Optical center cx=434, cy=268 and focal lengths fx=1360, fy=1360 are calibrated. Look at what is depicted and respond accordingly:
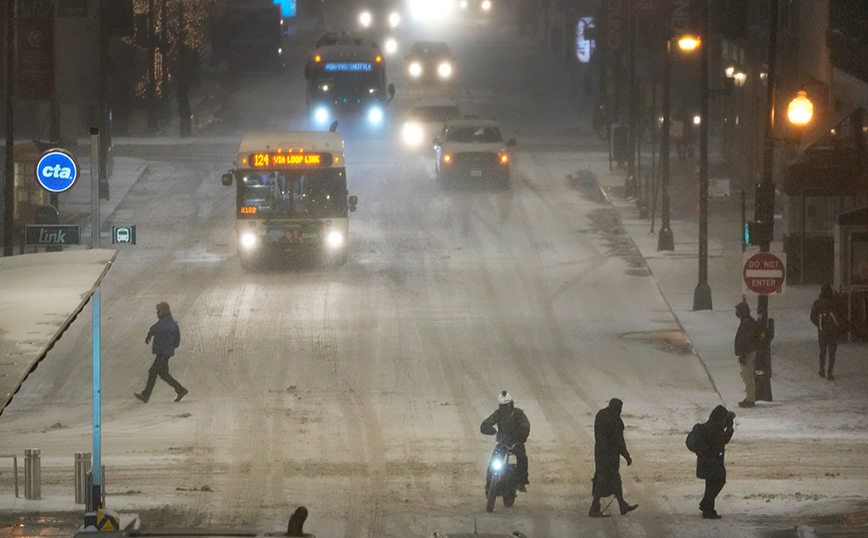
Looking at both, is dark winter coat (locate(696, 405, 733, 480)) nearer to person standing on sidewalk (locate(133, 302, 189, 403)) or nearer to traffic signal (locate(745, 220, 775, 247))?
traffic signal (locate(745, 220, 775, 247))

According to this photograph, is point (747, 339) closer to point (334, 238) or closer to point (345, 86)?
point (334, 238)

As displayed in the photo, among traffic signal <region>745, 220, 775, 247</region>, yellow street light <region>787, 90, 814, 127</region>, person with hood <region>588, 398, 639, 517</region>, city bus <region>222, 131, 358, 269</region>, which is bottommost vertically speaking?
person with hood <region>588, 398, 639, 517</region>

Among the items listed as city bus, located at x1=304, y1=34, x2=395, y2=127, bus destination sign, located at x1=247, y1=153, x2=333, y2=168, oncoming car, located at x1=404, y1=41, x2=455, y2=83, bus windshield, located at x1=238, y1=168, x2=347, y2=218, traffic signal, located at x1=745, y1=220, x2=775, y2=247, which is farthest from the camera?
oncoming car, located at x1=404, y1=41, x2=455, y2=83

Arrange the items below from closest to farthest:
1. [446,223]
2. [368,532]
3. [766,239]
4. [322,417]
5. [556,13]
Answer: [368,532] < [322,417] < [766,239] < [446,223] < [556,13]

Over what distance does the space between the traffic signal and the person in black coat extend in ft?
21.6

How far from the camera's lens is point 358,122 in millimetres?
50656

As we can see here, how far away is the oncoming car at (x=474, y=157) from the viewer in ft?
126

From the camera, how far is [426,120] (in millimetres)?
49406

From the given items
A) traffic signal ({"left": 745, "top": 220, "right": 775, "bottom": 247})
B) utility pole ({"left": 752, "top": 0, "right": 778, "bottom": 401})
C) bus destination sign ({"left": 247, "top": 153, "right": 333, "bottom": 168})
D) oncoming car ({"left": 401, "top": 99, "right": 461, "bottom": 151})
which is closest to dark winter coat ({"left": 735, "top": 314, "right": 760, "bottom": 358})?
utility pole ({"left": 752, "top": 0, "right": 778, "bottom": 401})

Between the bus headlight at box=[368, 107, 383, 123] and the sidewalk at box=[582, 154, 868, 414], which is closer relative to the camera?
the sidewalk at box=[582, 154, 868, 414]

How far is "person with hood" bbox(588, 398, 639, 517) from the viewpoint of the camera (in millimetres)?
14453

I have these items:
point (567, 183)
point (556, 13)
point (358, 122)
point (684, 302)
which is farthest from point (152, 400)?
point (556, 13)

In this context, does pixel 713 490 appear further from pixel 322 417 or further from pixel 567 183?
pixel 567 183

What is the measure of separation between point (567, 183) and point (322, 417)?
2207cm
